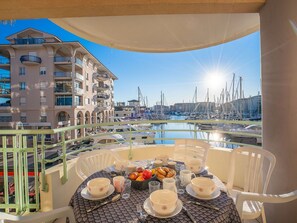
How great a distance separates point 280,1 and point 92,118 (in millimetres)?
24725

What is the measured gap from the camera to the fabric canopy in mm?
2529

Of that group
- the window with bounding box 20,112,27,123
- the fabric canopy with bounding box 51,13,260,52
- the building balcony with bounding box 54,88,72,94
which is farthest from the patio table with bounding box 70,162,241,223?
the window with bounding box 20,112,27,123

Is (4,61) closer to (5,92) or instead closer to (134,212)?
(5,92)

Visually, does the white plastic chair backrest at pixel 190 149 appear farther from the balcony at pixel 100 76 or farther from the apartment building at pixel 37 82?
the balcony at pixel 100 76

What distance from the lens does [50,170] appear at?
6.43ft

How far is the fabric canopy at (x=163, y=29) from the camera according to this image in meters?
2.53

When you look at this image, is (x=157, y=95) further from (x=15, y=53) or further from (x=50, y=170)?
(x=50, y=170)

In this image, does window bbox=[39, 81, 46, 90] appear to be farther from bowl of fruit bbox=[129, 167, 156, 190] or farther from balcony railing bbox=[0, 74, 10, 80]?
bowl of fruit bbox=[129, 167, 156, 190]

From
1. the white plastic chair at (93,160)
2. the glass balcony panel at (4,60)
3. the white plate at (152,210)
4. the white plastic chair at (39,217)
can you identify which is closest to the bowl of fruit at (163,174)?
the white plate at (152,210)

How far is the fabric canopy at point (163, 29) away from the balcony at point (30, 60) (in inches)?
758

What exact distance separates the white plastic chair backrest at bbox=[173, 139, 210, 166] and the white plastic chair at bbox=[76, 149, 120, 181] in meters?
0.85

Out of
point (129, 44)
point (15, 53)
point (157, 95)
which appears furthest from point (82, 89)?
point (129, 44)

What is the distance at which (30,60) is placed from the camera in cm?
1755

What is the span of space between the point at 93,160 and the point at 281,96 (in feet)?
7.02
